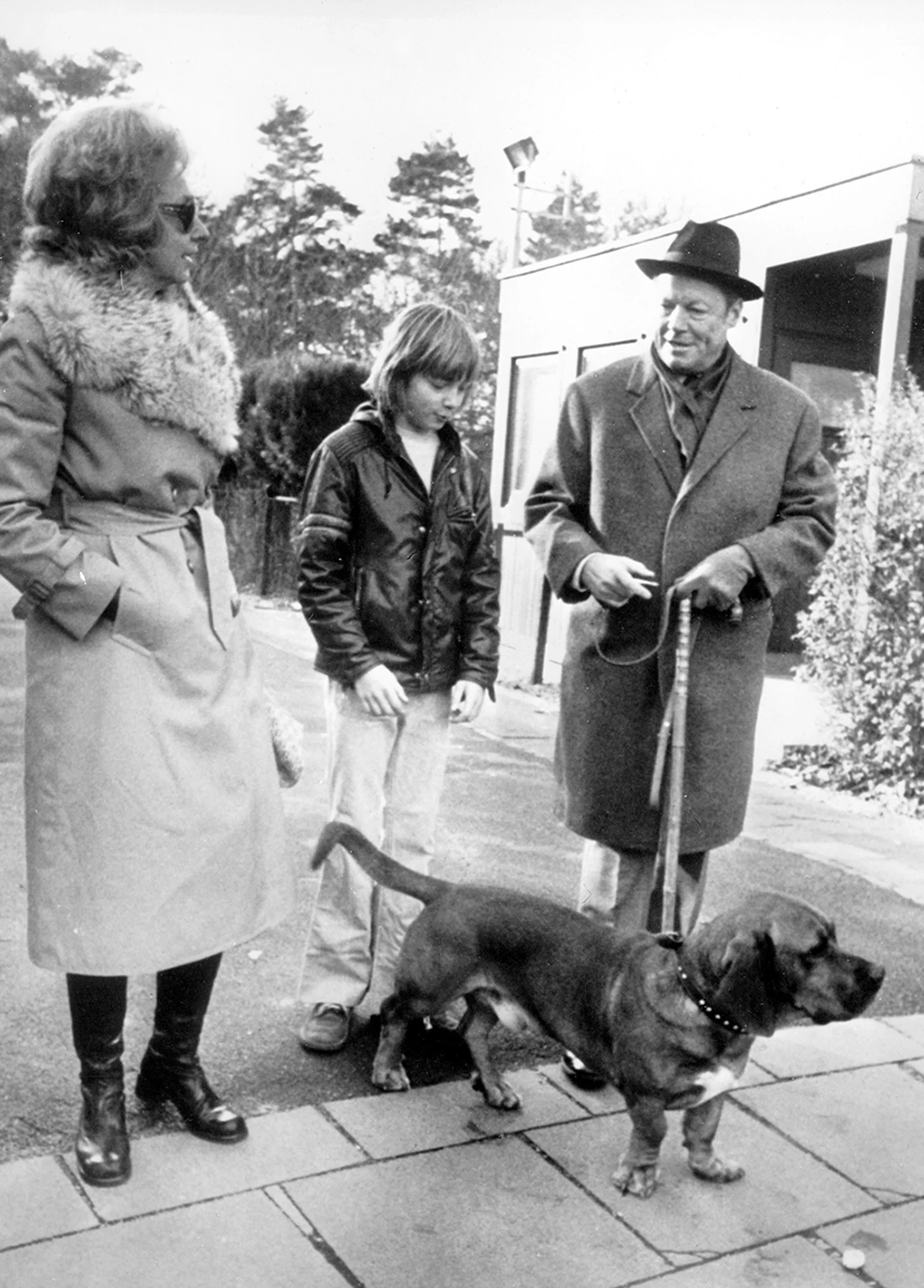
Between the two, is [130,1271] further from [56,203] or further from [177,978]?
[56,203]

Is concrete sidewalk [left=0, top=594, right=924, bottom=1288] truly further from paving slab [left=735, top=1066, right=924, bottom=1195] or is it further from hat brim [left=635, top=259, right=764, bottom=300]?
hat brim [left=635, top=259, right=764, bottom=300]

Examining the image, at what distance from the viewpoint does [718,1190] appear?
8.43ft

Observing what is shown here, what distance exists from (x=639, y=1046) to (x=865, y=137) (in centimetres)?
689

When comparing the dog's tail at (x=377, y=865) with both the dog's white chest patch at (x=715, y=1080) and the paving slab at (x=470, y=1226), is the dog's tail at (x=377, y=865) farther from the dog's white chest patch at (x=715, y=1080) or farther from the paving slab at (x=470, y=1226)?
the dog's white chest patch at (x=715, y=1080)

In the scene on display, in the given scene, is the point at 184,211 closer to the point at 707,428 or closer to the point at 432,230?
the point at 707,428

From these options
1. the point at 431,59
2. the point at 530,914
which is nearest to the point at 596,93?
the point at 431,59

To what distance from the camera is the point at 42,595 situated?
2.27m

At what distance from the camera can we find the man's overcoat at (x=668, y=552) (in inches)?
119

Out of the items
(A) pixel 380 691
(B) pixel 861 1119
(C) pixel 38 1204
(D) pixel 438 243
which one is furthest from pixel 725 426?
(D) pixel 438 243

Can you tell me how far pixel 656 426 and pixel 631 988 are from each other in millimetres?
1361

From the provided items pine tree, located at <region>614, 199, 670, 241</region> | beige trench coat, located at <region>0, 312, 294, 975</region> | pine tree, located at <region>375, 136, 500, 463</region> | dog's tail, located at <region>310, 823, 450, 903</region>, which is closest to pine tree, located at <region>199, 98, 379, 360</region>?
pine tree, located at <region>375, 136, 500, 463</region>

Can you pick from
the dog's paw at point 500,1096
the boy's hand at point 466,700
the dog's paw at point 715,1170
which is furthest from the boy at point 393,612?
the dog's paw at point 715,1170

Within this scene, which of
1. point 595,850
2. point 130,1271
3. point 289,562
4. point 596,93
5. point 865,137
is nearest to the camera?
point 130,1271

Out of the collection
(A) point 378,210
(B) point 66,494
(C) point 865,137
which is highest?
(C) point 865,137
